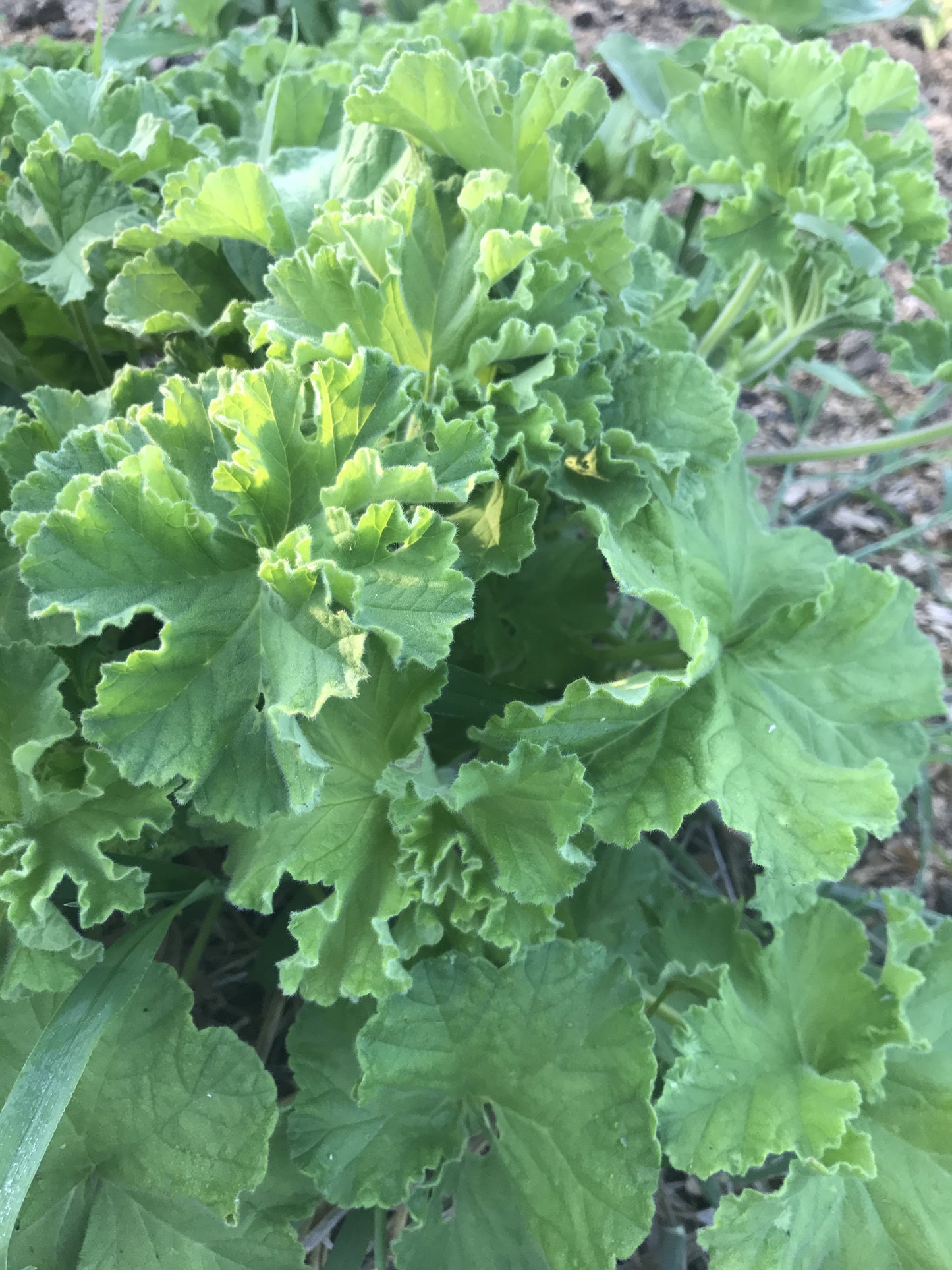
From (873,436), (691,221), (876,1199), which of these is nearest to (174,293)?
(691,221)

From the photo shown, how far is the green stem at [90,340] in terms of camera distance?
1.80 meters

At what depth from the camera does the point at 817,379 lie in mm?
3223

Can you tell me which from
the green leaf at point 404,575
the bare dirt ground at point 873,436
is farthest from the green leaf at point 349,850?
the bare dirt ground at point 873,436

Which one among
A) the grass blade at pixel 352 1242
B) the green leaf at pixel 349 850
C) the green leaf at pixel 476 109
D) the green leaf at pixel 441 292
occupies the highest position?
the green leaf at pixel 476 109

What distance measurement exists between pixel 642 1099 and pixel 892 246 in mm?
1453

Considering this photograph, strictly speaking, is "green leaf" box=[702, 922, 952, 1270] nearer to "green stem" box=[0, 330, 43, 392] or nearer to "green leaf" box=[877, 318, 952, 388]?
"green leaf" box=[877, 318, 952, 388]

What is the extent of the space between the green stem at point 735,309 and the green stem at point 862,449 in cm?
26

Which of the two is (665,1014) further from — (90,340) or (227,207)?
(90,340)

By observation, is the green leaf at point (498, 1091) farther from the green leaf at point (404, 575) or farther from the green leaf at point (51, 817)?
the green leaf at point (404, 575)

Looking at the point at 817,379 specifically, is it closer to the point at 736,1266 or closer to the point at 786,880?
the point at 786,880

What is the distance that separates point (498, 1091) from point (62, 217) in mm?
1548

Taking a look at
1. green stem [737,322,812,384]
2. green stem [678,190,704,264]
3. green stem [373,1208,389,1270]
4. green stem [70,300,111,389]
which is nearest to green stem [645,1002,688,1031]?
green stem [373,1208,389,1270]

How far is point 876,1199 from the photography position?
1486mm

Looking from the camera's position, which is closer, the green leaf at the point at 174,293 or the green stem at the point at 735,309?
the green leaf at the point at 174,293
